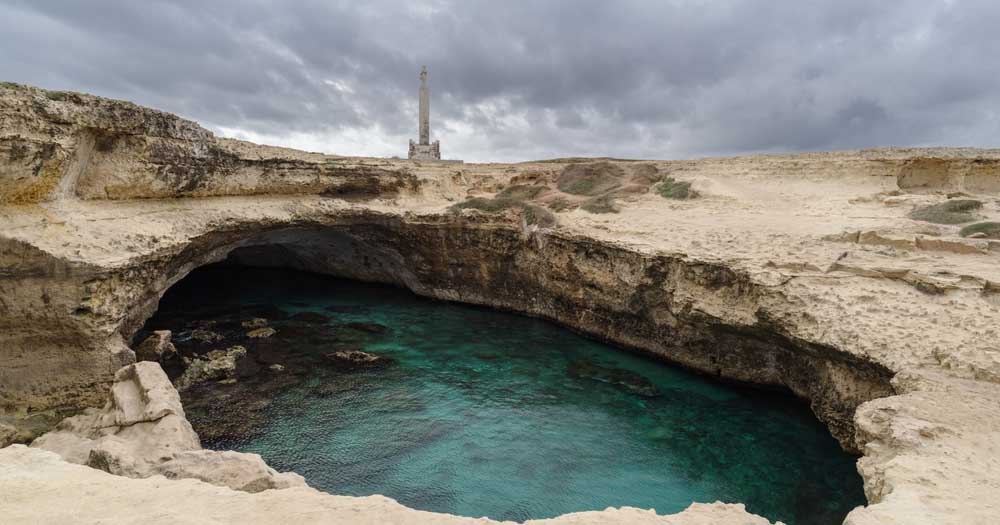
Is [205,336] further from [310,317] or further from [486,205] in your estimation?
[486,205]

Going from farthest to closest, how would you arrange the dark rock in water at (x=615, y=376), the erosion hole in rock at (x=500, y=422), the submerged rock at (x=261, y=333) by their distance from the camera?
the submerged rock at (x=261, y=333) → the dark rock in water at (x=615, y=376) → the erosion hole in rock at (x=500, y=422)

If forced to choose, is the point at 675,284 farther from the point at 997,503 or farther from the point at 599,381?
the point at 997,503

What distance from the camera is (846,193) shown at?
20078 millimetres

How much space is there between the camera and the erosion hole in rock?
984 cm

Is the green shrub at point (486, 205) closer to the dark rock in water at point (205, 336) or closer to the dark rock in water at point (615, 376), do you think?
the dark rock in water at point (615, 376)

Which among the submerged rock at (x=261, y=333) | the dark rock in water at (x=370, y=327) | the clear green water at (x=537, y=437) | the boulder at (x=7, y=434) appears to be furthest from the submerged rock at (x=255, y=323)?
the boulder at (x=7, y=434)

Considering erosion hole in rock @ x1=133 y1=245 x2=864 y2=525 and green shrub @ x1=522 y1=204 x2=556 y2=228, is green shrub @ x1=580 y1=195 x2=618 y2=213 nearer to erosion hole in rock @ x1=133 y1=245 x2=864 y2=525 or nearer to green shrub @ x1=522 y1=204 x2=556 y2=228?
green shrub @ x1=522 y1=204 x2=556 y2=228

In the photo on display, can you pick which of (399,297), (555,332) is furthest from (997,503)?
(399,297)

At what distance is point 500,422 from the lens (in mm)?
12297

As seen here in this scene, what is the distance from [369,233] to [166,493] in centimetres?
1820

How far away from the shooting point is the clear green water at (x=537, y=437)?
9719 mm

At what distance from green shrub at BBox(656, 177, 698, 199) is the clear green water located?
27.6ft

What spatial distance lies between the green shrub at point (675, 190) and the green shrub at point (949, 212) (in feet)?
24.4

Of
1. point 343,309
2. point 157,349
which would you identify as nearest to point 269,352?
point 157,349
